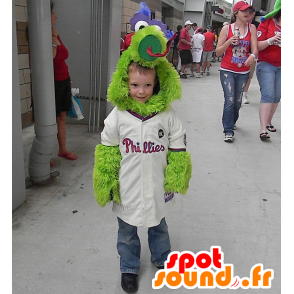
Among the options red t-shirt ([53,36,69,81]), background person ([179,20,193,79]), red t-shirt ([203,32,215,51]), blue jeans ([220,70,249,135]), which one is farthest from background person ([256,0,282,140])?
red t-shirt ([203,32,215,51])

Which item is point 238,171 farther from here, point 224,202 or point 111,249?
point 111,249

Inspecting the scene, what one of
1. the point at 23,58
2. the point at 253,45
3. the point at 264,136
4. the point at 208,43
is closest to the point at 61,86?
the point at 23,58

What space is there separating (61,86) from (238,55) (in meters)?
2.38

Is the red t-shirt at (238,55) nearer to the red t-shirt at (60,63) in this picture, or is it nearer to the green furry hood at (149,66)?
the red t-shirt at (60,63)

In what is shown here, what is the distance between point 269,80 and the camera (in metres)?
4.49

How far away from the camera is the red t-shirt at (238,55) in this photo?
14.2 feet

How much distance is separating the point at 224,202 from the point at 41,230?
5.63 feet

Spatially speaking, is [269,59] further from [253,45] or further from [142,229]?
[142,229]

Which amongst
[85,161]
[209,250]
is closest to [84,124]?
[85,161]

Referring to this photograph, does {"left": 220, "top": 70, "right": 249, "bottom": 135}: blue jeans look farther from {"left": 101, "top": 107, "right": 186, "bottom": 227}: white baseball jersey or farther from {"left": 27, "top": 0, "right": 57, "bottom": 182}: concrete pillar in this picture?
{"left": 101, "top": 107, "right": 186, "bottom": 227}: white baseball jersey

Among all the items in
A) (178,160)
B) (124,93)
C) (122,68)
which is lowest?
(178,160)

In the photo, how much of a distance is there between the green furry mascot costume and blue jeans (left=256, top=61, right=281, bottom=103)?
2.97 metres

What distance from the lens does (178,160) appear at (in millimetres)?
Answer: 1968

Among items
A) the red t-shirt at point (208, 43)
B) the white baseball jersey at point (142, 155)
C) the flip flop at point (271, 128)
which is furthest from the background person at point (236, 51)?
the red t-shirt at point (208, 43)
